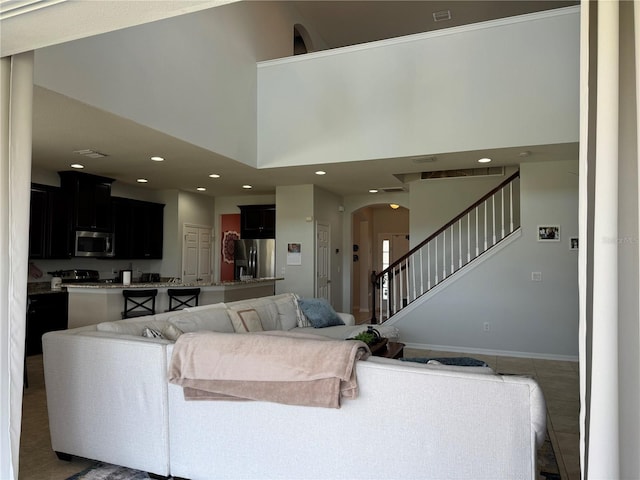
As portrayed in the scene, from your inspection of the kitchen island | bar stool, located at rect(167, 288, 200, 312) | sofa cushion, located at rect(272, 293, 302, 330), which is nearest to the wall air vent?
sofa cushion, located at rect(272, 293, 302, 330)

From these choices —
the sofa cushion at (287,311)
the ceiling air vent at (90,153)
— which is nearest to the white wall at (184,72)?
the ceiling air vent at (90,153)

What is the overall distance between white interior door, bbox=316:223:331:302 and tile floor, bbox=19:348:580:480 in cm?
248

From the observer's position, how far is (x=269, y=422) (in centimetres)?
235

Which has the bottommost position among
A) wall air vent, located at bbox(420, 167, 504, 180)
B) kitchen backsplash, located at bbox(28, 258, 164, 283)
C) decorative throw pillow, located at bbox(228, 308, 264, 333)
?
decorative throw pillow, located at bbox(228, 308, 264, 333)

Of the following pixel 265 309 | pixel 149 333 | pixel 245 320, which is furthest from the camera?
pixel 265 309

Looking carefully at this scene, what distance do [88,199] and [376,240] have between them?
7.16 meters

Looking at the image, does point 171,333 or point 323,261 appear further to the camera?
point 323,261

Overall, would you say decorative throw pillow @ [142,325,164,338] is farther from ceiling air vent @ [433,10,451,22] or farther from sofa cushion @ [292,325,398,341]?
ceiling air vent @ [433,10,451,22]

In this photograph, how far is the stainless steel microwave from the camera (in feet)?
22.6

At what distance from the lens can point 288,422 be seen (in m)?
2.30

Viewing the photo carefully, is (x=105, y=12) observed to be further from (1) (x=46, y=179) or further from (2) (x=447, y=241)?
(2) (x=447, y=241)

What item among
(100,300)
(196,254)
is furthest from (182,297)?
(196,254)

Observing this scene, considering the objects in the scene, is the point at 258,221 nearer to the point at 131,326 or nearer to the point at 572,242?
the point at 572,242

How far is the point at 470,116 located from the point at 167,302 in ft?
15.8
